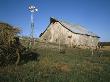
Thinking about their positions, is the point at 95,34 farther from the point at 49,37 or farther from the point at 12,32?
the point at 12,32

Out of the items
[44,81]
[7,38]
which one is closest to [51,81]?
[44,81]

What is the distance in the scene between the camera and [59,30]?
48.6 m

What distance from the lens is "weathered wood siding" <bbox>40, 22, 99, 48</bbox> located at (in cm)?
4688

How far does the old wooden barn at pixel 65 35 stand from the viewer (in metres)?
46.8

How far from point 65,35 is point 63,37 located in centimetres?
89

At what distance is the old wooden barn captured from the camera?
46.8 metres

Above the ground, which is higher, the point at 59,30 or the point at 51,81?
the point at 59,30

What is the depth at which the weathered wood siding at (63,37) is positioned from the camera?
154ft

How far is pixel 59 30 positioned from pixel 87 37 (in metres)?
7.44

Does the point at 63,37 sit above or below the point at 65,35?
below

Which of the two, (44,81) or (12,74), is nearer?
(44,81)

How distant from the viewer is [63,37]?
157 feet

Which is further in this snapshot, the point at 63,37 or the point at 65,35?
the point at 63,37

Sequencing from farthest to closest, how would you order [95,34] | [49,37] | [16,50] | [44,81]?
[95,34], [49,37], [16,50], [44,81]
